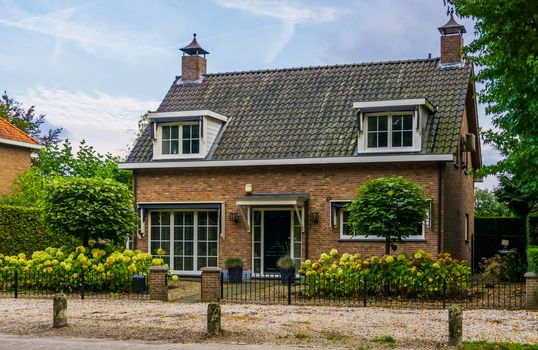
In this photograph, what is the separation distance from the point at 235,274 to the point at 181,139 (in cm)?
539

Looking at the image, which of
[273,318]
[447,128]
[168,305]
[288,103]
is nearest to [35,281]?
[168,305]

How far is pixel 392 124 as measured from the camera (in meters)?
23.7

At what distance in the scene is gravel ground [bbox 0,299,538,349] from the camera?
13164 millimetres

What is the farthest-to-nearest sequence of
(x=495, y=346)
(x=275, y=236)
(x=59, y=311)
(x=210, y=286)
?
(x=275, y=236) < (x=210, y=286) < (x=59, y=311) < (x=495, y=346)

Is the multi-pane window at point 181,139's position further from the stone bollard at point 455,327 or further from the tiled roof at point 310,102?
the stone bollard at point 455,327

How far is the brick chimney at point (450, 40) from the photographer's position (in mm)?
26438

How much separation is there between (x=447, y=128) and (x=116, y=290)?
1120cm

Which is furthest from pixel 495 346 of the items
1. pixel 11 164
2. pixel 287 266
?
pixel 11 164

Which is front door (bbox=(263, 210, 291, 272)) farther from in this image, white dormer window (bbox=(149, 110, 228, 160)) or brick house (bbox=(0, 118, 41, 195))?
brick house (bbox=(0, 118, 41, 195))

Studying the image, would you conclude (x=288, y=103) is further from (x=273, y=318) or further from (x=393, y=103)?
(x=273, y=318)

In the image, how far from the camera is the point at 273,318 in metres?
15.5

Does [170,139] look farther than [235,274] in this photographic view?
Yes

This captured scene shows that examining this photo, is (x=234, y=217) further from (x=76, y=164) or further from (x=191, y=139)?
(x=76, y=164)

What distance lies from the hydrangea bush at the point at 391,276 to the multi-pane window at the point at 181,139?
8.09 m
